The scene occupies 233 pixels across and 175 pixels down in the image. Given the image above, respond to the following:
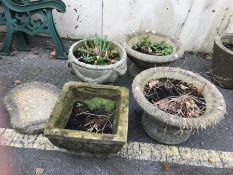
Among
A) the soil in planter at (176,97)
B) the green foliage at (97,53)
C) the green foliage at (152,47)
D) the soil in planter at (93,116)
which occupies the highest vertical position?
the green foliage at (97,53)

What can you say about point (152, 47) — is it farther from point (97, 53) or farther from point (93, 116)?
point (93, 116)

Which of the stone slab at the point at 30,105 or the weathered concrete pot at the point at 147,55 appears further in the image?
the weathered concrete pot at the point at 147,55

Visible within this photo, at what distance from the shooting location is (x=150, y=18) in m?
5.31

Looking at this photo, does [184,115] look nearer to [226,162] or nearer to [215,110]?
[215,110]

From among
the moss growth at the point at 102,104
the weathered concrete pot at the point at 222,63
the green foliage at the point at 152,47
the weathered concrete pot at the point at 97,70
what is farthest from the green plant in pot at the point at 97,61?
the weathered concrete pot at the point at 222,63

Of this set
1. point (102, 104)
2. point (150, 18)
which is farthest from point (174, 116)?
point (150, 18)

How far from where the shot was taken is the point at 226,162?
368 cm

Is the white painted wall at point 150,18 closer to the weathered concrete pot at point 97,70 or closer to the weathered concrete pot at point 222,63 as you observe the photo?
the weathered concrete pot at point 222,63

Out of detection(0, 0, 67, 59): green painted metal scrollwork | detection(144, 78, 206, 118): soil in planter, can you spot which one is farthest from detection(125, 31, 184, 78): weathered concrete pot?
detection(0, 0, 67, 59): green painted metal scrollwork

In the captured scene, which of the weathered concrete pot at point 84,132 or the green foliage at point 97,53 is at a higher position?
the green foliage at point 97,53

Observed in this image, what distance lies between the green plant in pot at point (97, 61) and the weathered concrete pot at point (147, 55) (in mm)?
235

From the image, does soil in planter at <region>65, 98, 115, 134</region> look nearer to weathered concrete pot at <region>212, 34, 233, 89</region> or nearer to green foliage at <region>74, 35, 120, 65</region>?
green foliage at <region>74, 35, 120, 65</region>

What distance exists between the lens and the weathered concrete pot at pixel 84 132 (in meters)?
3.03

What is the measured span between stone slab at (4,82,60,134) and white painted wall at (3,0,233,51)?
5.31 ft
